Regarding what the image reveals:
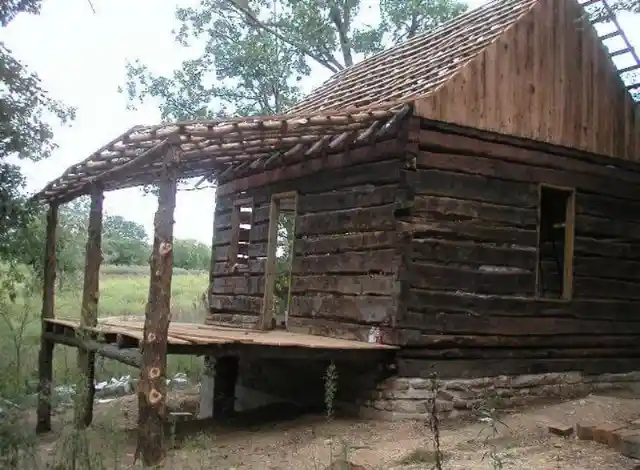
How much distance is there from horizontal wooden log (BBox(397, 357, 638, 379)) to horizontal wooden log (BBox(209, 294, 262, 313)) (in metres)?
3.42

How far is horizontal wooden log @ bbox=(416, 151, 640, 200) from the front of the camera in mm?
8984

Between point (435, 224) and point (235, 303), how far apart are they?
456 cm

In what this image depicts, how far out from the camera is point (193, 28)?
22172 millimetres

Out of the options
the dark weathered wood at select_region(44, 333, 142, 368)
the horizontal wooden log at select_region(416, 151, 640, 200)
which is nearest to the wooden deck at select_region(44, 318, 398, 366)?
the dark weathered wood at select_region(44, 333, 142, 368)

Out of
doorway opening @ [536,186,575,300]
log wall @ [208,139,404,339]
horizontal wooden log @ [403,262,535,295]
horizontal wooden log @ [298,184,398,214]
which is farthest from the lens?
doorway opening @ [536,186,575,300]

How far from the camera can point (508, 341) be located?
9.47 metres

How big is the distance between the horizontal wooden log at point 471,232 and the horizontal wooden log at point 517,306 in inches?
28.4

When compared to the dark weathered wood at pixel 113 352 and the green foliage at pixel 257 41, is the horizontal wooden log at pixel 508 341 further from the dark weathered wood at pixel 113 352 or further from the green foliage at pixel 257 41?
the green foliage at pixel 257 41

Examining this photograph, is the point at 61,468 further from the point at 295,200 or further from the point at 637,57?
the point at 637,57

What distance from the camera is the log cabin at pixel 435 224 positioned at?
337 inches

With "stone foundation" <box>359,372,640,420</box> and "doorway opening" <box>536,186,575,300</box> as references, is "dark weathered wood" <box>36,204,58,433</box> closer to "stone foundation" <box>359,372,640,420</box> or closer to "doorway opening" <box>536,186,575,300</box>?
"stone foundation" <box>359,372,640,420</box>

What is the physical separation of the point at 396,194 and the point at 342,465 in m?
3.75

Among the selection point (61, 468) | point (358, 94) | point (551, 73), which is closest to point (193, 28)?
point (358, 94)

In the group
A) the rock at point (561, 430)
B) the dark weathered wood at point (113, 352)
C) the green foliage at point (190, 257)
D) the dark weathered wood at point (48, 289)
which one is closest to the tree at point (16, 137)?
the dark weathered wood at point (48, 289)
